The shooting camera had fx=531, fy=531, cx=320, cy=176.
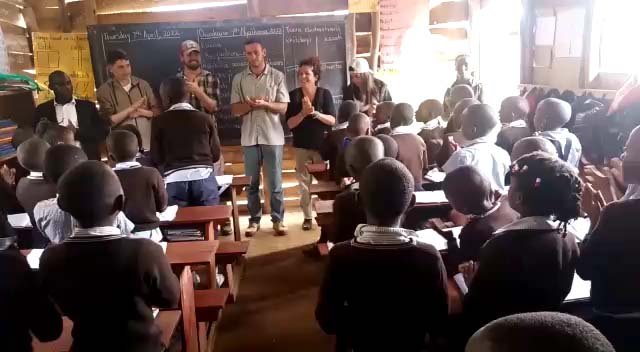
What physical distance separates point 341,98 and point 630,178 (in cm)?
386

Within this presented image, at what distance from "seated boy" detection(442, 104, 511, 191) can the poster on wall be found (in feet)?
13.3

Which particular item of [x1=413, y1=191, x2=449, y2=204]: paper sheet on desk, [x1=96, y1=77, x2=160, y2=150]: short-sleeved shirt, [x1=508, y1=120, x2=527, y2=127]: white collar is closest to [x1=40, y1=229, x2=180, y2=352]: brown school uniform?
[x1=413, y1=191, x2=449, y2=204]: paper sheet on desk

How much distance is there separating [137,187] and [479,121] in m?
1.70

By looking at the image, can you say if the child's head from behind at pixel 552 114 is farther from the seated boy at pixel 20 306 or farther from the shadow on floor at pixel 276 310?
the seated boy at pixel 20 306

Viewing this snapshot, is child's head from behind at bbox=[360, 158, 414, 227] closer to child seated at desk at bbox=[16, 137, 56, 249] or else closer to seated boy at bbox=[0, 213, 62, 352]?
seated boy at bbox=[0, 213, 62, 352]

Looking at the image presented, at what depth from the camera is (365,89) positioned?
4.86 m

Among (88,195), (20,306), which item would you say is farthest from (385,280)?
(20,306)

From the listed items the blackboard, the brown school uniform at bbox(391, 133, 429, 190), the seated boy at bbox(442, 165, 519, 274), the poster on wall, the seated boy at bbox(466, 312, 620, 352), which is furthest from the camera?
the poster on wall

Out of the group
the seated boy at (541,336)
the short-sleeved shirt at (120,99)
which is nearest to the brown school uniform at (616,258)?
the seated boy at (541,336)

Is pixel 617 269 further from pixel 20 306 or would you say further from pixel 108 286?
pixel 20 306

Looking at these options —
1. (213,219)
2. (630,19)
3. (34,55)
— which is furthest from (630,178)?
(34,55)

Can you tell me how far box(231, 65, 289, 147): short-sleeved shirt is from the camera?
4270 millimetres

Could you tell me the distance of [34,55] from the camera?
206 inches

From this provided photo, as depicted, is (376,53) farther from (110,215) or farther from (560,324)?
(560,324)
